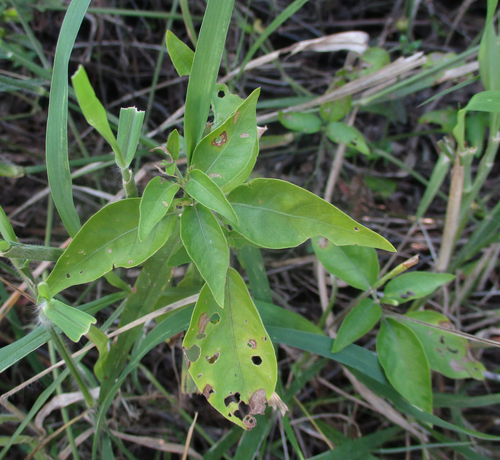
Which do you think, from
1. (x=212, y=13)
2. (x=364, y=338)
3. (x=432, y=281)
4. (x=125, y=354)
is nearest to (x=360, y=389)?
(x=364, y=338)

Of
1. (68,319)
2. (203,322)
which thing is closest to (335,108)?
(203,322)

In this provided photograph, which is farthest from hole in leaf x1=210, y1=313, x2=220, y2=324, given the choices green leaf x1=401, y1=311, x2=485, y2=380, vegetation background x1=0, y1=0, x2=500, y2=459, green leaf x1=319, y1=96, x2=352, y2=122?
green leaf x1=319, y1=96, x2=352, y2=122

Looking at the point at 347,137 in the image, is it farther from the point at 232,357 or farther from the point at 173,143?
the point at 232,357

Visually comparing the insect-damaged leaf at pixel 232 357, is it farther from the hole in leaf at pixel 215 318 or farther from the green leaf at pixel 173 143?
the green leaf at pixel 173 143

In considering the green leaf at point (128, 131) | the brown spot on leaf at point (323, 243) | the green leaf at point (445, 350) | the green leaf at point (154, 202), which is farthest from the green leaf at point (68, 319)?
the green leaf at point (445, 350)

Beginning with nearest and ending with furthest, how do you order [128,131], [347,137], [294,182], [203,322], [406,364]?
[128,131]
[203,322]
[406,364]
[347,137]
[294,182]

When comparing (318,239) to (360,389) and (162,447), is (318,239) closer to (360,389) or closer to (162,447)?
(360,389)
